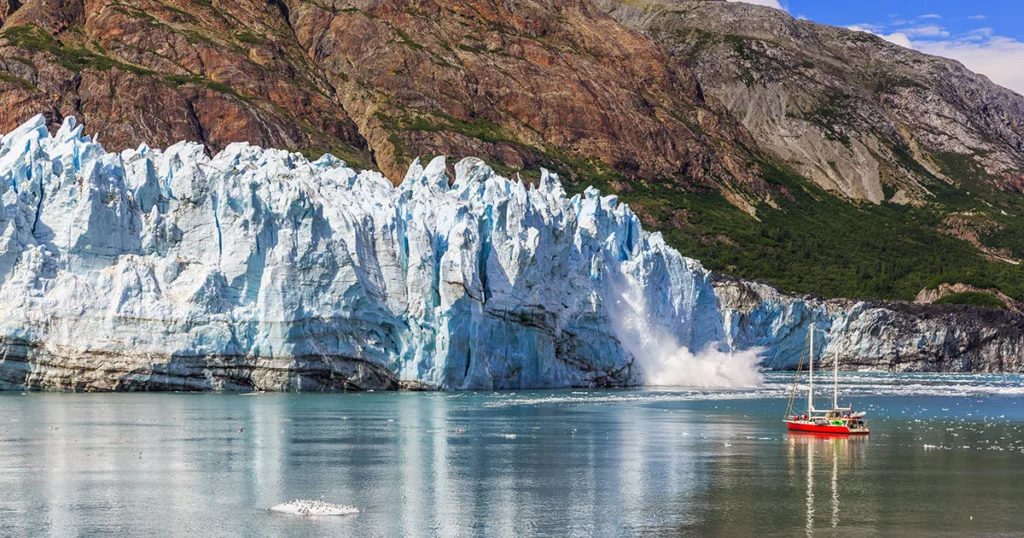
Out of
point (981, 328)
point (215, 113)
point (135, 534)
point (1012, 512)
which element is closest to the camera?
point (135, 534)

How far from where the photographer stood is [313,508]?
929 inches

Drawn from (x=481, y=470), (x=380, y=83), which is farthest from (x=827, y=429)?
(x=380, y=83)

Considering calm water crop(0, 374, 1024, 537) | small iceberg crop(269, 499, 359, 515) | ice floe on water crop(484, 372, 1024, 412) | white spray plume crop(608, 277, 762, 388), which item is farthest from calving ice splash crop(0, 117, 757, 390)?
small iceberg crop(269, 499, 359, 515)

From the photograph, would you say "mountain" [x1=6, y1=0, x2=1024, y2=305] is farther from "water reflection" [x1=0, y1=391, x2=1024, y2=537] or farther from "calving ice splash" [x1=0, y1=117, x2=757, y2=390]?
"water reflection" [x1=0, y1=391, x2=1024, y2=537]

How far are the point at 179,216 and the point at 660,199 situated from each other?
328 feet

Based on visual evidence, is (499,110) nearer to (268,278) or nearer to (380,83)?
(380,83)

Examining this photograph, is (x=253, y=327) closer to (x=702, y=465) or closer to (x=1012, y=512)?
(x=702, y=465)

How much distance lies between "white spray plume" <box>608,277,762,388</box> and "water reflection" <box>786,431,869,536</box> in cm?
2439

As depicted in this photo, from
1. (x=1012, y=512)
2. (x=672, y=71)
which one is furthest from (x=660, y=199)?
(x=1012, y=512)

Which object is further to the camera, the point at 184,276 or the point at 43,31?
the point at 43,31

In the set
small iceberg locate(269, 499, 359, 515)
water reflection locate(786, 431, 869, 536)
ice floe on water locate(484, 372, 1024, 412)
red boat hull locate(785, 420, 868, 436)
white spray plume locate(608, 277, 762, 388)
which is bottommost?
small iceberg locate(269, 499, 359, 515)

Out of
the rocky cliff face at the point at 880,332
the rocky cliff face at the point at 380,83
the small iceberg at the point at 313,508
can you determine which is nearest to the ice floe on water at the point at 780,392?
the rocky cliff face at the point at 880,332

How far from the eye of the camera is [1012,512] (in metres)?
24.6

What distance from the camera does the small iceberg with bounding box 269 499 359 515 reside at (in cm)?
2344
